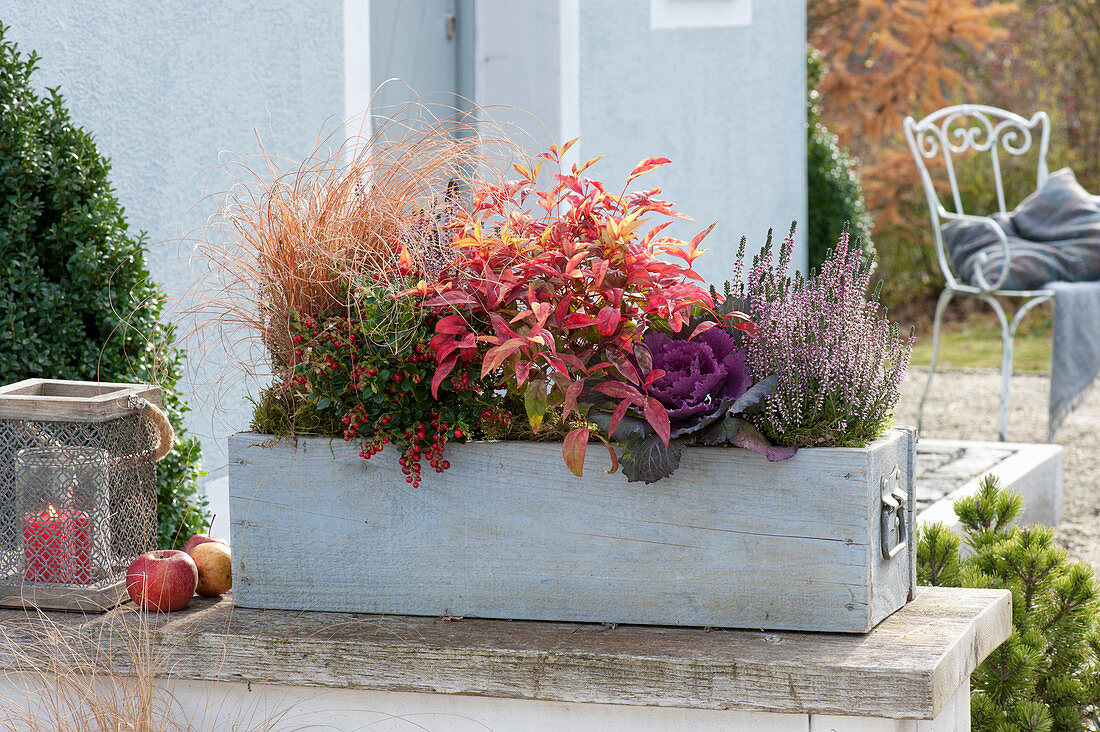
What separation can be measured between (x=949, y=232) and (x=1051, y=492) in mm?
1361

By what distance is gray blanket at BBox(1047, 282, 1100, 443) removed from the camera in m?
4.52

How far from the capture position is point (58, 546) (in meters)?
1.51

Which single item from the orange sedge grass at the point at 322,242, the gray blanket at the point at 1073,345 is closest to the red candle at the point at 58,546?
the orange sedge grass at the point at 322,242

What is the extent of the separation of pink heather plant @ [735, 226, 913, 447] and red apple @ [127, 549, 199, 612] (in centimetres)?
81

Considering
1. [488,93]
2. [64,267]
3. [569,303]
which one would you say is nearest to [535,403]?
[569,303]

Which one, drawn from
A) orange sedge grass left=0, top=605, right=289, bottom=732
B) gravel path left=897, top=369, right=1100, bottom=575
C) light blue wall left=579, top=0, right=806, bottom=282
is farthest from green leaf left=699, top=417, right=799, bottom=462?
light blue wall left=579, top=0, right=806, bottom=282

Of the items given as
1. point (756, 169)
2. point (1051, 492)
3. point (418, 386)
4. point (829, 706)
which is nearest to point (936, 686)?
point (829, 706)

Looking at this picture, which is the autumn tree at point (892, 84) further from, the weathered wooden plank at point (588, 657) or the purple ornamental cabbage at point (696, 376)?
the weathered wooden plank at point (588, 657)

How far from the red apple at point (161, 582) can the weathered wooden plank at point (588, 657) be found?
3cm

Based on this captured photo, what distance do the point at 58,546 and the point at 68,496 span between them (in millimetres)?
76

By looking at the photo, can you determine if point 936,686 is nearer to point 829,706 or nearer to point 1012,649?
point 829,706

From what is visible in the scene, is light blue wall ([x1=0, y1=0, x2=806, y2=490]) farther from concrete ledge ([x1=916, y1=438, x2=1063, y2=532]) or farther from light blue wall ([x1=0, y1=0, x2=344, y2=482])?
concrete ledge ([x1=916, y1=438, x2=1063, y2=532])

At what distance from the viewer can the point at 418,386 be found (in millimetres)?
1418

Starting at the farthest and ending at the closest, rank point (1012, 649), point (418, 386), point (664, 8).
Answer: point (664, 8), point (1012, 649), point (418, 386)
